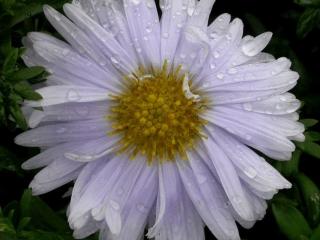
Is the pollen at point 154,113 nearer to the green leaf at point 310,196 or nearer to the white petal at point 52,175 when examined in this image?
the white petal at point 52,175

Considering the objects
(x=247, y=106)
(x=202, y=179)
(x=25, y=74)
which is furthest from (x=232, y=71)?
(x=25, y=74)

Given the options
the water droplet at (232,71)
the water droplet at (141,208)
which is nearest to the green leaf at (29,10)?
the water droplet at (232,71)

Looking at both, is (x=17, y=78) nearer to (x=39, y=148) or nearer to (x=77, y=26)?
(x=77, y=26)

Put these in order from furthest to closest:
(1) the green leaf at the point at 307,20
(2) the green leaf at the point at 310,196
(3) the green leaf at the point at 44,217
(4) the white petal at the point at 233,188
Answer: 1. (1) the green leaf at the point at 307,20
2. (2) the green leaf at the point at 310,196
3. (3) the green leaf at the point at 44,217
4. (4) the white petal at the point at 233,188

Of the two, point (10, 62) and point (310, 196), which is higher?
point (10, 62)

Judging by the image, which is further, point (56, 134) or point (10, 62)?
point (56, 134)

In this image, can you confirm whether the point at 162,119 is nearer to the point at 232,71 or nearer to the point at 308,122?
the point at 232,71
